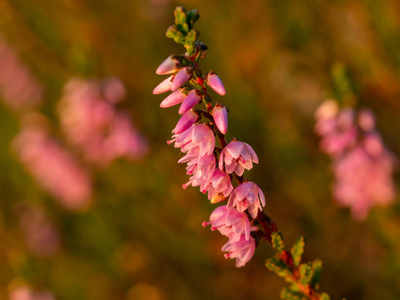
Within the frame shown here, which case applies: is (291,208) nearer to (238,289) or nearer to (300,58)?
(238,289)

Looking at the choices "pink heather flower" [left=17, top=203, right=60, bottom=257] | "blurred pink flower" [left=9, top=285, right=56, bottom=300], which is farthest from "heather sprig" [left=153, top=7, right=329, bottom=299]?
"pink heather flower" [left=17, top=203, right=60, bottom=257]

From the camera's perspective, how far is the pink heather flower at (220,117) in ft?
3.84

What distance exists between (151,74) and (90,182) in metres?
1.56

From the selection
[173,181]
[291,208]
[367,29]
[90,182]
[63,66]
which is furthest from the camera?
[90,182]

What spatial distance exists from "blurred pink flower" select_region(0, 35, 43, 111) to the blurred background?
0.02 metres

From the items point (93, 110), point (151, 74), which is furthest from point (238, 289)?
point (151, 74)

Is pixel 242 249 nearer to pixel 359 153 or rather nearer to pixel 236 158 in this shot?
pixel 236 158

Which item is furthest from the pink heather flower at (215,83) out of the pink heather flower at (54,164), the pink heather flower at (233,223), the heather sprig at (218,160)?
the pink heather flower at (54,164)

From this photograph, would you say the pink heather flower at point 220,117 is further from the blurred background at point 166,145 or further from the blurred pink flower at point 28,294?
the blurred pink flower at point 28,294

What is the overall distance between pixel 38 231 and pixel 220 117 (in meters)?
4.83

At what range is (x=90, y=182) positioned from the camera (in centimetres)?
516

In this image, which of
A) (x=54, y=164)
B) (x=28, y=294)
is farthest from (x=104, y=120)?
(x=54, y=164)

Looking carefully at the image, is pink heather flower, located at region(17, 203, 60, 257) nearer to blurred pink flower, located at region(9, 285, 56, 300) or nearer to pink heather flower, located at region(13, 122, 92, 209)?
pink heather flower, located at region(13, 122, 92, 209)

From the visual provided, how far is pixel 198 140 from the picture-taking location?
4.02 ft
